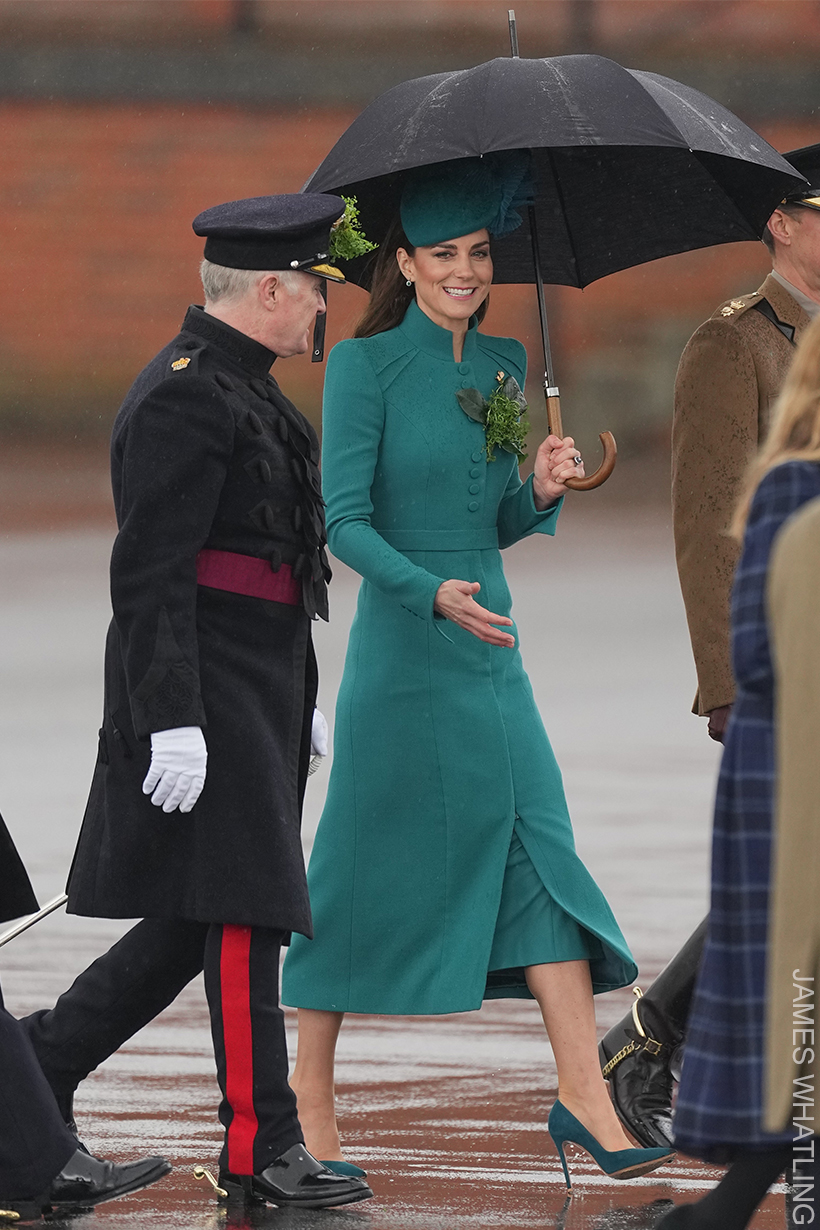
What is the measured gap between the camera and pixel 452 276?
3.84 metres

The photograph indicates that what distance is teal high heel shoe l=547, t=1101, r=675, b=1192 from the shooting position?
3491mm

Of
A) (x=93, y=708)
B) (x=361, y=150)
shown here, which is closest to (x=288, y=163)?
(x=93, y=708)

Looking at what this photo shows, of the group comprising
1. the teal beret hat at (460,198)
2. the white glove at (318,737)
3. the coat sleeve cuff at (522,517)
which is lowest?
the white glove at (318,737)

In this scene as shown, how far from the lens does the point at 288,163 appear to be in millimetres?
13375

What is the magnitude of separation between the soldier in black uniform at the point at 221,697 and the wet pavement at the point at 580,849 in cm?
26

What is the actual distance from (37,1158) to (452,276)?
162cm

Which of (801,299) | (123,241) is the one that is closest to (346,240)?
(801,299)

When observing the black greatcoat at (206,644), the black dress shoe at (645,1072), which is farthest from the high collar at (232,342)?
the black dress shoe at (645,1072)

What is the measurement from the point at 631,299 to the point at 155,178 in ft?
9.77

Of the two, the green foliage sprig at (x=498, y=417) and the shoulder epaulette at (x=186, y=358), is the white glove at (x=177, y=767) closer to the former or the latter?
the shoulder epaulette at (x=186, y=358)

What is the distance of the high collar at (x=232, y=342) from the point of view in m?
3.58

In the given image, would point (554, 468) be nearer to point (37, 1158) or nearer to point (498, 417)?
point (498, 417)

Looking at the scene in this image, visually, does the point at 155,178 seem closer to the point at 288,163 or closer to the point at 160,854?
the point at 288,163

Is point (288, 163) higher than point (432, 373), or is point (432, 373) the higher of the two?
point (288, 163)
